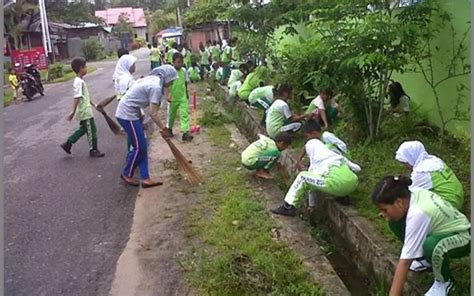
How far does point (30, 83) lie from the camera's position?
1689 centimetres

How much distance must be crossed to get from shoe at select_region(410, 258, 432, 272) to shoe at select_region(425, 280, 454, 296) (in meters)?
0.15

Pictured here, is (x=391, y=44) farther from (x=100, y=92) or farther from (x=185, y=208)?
(x=100, y=92)

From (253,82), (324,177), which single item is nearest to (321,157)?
(324,177)

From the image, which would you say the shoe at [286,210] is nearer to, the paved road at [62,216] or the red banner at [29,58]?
the paved road at [62,216]

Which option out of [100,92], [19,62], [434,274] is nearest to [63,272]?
[434,274]

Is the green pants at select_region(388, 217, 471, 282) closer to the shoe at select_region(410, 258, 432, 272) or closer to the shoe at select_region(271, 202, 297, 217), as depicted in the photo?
the shoe at select_region(410, 258, 432, 272)

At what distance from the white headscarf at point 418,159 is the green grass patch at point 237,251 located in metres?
1.15

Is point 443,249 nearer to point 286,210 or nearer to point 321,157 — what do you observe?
point 321,157

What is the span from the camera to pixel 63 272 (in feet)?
13.9

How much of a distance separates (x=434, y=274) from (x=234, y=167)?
407 centimetres

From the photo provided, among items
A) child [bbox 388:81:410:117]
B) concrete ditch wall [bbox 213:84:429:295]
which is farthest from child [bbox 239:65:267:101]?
concrete ditch wall [bbox 213:84:429:295]

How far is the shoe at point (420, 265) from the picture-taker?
10.8 feet

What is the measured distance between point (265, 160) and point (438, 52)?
2.44m

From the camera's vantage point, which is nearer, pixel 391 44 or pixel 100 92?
pixel 391 44
